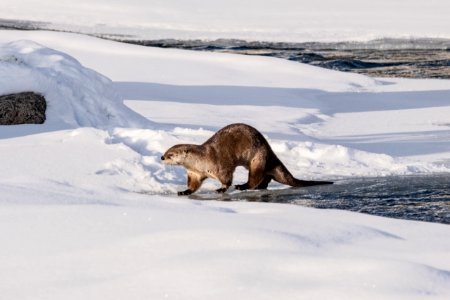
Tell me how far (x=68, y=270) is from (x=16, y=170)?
4.70 m

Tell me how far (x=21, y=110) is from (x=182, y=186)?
2.96 m

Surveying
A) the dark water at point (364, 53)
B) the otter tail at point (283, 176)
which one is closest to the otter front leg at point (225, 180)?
the otter tail at point (283, 176)

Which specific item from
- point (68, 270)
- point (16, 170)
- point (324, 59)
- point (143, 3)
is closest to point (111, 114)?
point (16, 170)

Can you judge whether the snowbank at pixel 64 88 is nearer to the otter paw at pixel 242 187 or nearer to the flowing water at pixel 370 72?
the otter paw at pixel 242 187

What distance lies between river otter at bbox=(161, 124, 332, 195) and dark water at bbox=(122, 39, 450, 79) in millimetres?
16387

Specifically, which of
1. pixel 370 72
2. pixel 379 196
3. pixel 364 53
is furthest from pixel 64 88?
pixel 364 53

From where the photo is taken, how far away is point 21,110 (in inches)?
500

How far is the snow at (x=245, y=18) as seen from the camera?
34.8 metres

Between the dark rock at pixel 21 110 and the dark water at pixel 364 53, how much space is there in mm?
15138

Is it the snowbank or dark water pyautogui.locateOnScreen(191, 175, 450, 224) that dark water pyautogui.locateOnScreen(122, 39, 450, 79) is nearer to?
the snowbank

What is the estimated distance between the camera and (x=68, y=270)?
5.69 metres

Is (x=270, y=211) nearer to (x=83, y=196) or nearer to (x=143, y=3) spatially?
(x=83, y=196)

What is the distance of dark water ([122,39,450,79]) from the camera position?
27.7 m

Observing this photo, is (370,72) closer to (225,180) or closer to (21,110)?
(21,110)
